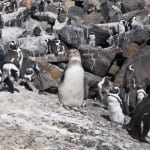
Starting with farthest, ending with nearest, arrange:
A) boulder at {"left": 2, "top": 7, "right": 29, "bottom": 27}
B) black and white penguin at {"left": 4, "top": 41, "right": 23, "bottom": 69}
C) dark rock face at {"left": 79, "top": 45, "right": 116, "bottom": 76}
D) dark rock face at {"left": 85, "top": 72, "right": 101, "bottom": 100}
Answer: boulder at {"left": 2, "top": 7, "right": 29, "bottom": 27}
dark rock face at {"left": 79, "top": 45, "right": 116, "bottom": 76}
dark rock face at {"left": 85, "top": 72, "right": 101, "bottom": 100}
black and white penguin at {"left": 4, "top": 41, "right": 23, "bottom": 69}

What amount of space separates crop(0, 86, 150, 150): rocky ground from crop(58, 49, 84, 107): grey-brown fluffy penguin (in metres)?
0.28

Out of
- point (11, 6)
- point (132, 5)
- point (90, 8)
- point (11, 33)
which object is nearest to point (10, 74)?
point (11, 33)

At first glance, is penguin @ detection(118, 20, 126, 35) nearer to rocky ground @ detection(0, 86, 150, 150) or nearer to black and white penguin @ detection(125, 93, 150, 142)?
rocky ground @ detection(0, 86, 150, 150)

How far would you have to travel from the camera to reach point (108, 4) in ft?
99.1

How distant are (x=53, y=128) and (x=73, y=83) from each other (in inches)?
84.3

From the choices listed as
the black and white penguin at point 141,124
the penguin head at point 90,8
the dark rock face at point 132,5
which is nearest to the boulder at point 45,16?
the penguin head at point 90,8

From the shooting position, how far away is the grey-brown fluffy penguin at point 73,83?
11.5 meters

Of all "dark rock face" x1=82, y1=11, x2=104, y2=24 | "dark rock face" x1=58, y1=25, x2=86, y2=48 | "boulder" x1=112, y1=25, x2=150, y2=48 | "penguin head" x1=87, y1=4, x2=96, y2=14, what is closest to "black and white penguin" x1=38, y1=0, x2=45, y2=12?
"penguin head" x1=87, y1=4, x2=96, y2=14

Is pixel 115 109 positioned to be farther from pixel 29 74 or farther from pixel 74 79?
pixel 29 74

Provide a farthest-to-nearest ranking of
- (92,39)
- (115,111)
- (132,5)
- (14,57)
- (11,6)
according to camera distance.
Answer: (132,5), (11,6), (92,39), (14,57), (115,111)

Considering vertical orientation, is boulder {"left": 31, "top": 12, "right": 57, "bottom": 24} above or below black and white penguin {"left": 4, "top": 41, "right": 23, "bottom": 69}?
above

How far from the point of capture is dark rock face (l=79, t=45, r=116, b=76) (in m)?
19.2

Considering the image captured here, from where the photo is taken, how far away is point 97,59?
19.4 meters

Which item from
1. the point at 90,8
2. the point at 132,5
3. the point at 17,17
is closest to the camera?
the point at 17,17
